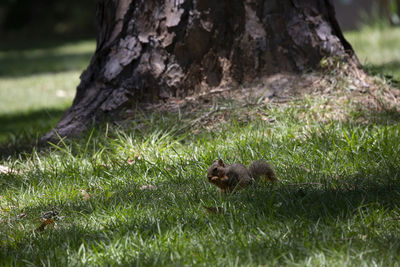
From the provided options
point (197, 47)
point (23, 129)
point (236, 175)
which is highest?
point (197, 47)

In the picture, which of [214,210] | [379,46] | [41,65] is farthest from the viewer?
[41,65]

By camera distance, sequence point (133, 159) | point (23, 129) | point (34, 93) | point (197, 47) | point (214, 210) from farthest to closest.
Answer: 1. point (34, 93)
2. point (23, 129)
3. point (197, 47)
4. point (133, 159)
5. point (214, 210)

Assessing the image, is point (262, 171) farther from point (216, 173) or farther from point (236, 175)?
point (216, 173)

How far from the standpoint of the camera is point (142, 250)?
225cm

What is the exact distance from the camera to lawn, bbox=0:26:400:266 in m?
2.21

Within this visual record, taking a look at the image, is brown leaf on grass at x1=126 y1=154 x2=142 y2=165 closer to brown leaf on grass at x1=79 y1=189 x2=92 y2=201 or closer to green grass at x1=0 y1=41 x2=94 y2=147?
brown leaf on grass at x1=79 y1=189 x2=92 y2=201

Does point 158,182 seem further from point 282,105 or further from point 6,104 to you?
point 6,104

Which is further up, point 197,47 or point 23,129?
point 197,47

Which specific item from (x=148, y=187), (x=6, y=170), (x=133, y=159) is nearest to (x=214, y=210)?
(x=148, y=187)

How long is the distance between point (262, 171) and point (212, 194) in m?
0.31

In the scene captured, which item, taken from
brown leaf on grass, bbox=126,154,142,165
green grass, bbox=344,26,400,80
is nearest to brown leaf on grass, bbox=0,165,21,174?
brown leaf on grass, bbox=126,154,142,165

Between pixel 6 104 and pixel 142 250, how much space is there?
674cm

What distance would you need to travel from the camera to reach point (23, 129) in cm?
516

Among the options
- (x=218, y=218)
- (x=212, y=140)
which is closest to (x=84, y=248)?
(x=218, y=218)
